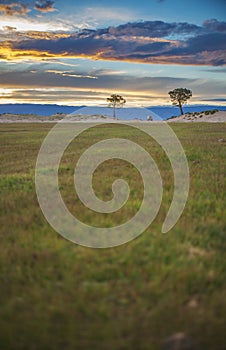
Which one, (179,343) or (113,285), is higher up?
(113,285)

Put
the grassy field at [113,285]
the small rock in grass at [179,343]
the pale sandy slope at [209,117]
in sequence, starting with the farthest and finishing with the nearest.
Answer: the pale sandy slope at [209,117]
the grassy field at [113,285]
the small rock in grass at [179,343]

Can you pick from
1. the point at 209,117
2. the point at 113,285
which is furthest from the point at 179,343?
the point at 209,117

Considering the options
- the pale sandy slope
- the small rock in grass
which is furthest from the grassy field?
the pale sandy slope

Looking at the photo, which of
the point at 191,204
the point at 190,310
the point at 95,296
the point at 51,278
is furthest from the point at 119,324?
the point at 191,204

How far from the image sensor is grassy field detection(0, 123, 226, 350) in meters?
4.16

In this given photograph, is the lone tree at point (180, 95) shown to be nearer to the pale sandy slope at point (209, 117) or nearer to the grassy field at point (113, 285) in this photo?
the pale sandy slope at point (209, 117)

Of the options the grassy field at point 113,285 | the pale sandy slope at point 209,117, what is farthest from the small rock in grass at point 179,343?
the pale sandy slope at point 209,117

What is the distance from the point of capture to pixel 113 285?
5098mm

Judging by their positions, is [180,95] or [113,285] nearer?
[113,285]

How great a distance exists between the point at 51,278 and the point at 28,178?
7.65 m

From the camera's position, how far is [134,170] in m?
13.1

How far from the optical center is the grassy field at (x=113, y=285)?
4164 millimetres

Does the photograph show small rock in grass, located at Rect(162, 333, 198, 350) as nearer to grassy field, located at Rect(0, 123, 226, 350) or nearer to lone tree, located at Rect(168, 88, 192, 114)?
grassy field, located at Rect(0, 123, 226, 350)

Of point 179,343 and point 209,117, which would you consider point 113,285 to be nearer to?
point 179,343
